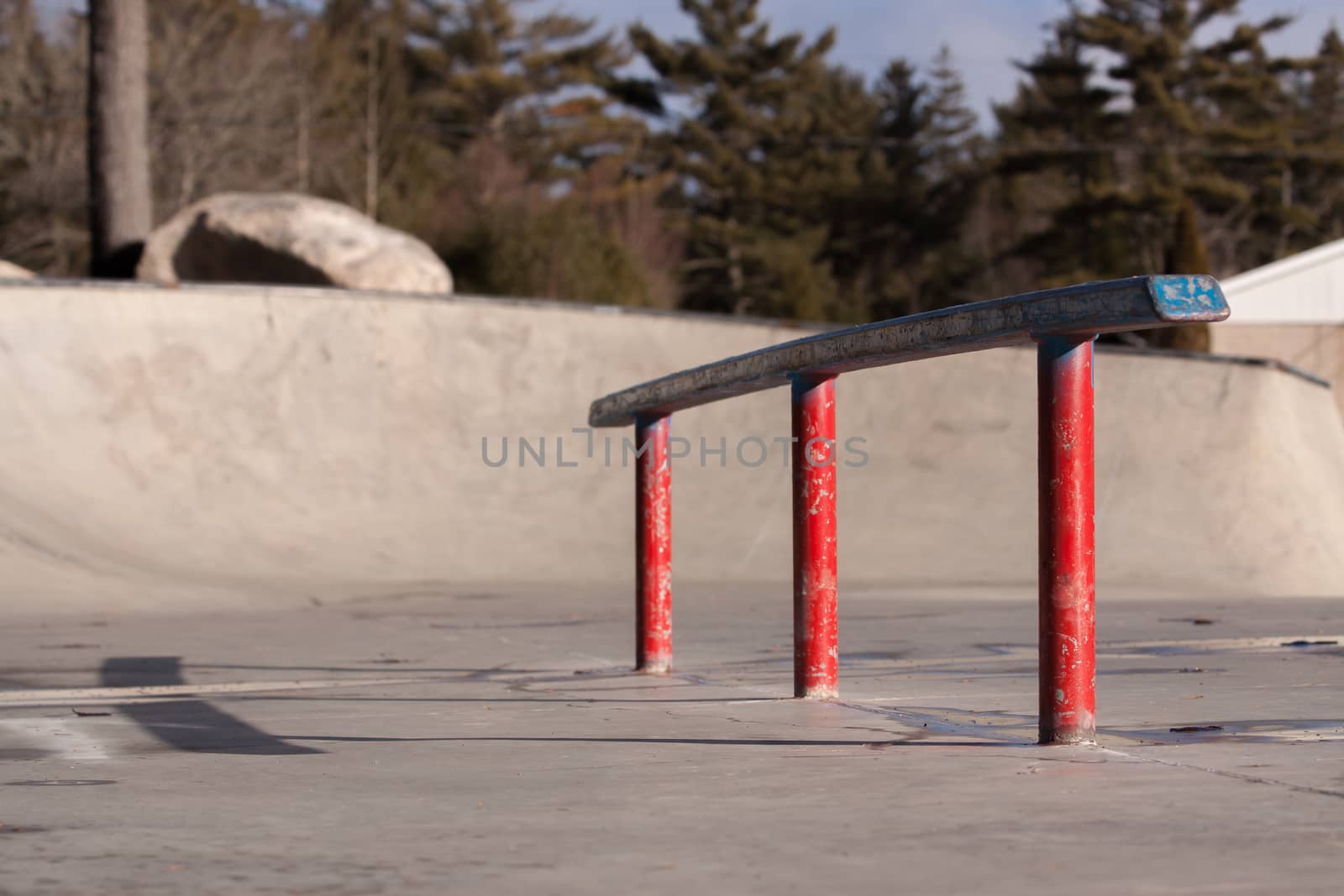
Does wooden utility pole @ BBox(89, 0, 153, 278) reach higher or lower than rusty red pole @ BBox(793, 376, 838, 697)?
higher

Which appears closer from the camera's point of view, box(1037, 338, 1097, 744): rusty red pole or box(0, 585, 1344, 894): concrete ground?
box(0, 585, 1344, 894): concrete ground

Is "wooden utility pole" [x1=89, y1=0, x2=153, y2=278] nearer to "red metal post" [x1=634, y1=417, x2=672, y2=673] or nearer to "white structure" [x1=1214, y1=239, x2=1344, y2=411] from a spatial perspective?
"red metal post" [x1=634, y1=417, x2=672, y2=673]

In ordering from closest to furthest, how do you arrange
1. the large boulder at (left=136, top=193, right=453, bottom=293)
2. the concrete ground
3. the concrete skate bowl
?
the concrete ground → the concrete skate bowl → the large boulder at (left=136, top=193, right=453, bottom=293)

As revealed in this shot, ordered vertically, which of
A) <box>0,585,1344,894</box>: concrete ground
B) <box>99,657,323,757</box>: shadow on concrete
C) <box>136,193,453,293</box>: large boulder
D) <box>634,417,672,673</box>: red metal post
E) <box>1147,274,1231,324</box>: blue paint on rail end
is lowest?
<box>99,657,323,757</box>: shadow on concrete

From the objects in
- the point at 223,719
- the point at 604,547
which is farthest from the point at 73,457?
the point at 223,719

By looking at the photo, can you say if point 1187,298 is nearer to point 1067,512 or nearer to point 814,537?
point 1067,512

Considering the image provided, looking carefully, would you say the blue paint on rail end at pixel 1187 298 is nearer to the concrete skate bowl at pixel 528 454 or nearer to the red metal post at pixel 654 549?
the red metal post at pixel 654 549

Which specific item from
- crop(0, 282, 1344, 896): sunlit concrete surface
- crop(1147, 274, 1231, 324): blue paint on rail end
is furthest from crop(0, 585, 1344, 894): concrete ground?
crop(1147, 274, 1231, 324): blue paint on rail end

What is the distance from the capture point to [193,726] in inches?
168

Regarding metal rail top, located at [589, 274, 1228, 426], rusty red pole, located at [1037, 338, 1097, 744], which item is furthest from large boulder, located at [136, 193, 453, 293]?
rusty red pole, located at [1037, 338, 1097, 744]

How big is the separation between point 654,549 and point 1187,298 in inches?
108

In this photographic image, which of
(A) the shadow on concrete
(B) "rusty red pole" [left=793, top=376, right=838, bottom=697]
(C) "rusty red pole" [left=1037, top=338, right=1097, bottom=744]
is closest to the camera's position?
(C) "rusty red pole" [left=1037, top=338, right=1097, bottom=744]

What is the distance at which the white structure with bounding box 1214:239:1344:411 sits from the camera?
27.6m

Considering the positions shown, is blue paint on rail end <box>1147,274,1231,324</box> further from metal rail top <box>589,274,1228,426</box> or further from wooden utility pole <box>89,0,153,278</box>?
wooden utility pole <box>89,0,153,278</box>
